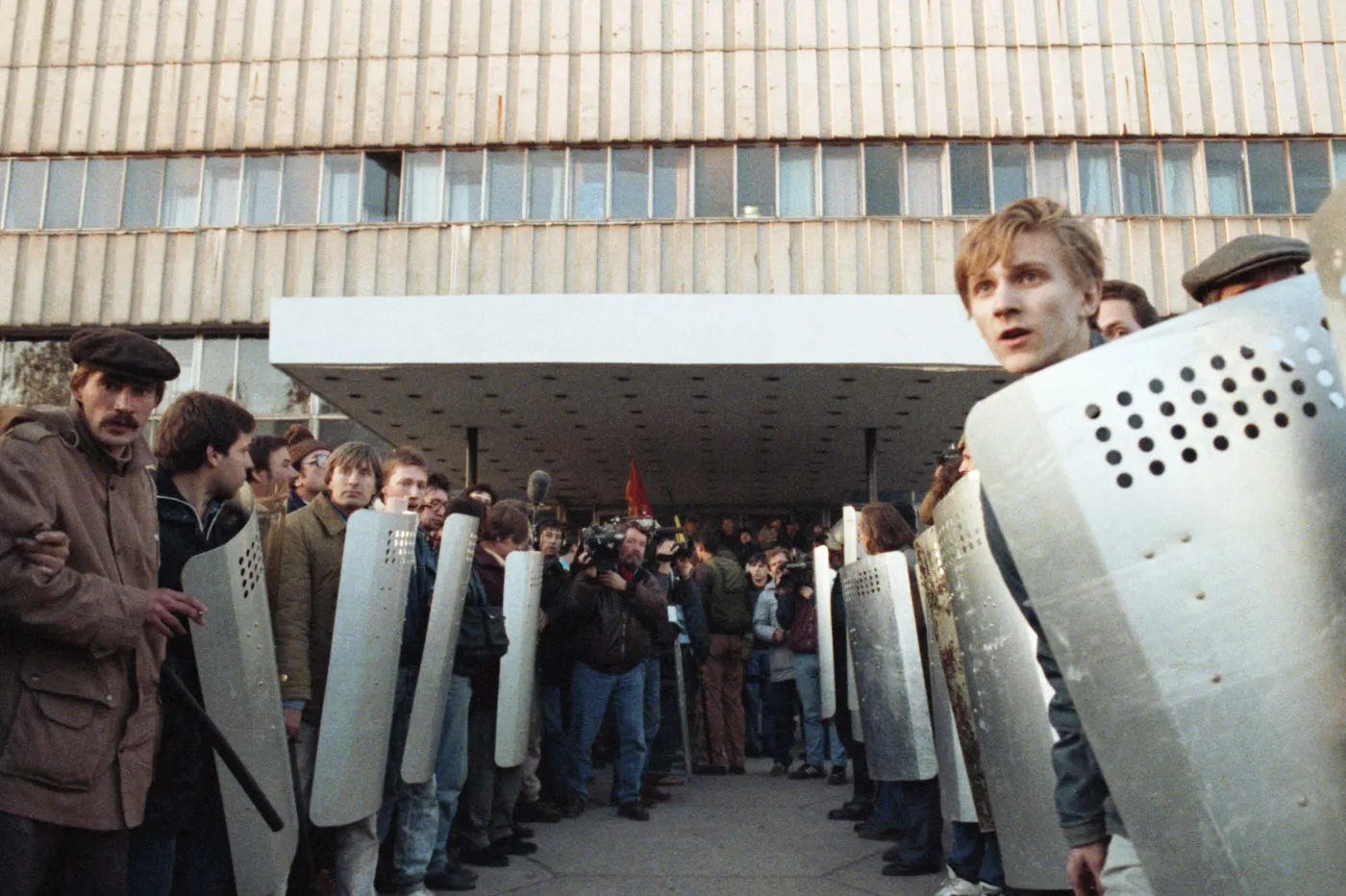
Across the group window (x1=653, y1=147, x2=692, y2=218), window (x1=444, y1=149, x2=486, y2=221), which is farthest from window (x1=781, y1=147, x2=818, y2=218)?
window (x1=444, y1=149, x2=486, y2=221)

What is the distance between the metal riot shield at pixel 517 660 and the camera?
19.5 ft

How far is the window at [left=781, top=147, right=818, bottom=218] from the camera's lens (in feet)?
62.0

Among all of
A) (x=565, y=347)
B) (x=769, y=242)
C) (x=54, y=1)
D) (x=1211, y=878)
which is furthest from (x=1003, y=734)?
(x=54, y=1)

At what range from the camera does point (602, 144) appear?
62.1ft

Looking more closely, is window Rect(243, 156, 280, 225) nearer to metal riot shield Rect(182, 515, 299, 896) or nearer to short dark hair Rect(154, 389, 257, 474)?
short dark hair Rect(154, 389, 257, 474)

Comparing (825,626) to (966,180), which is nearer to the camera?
(825,626)

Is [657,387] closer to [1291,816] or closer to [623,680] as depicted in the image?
[623,680]

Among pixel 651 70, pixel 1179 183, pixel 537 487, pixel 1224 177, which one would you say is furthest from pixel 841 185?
pixel 537 487

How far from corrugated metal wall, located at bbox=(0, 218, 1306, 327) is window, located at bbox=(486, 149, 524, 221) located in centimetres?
33

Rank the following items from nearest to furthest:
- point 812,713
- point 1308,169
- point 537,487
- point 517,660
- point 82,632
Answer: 1. point 82,632
2. point 517,660
3. point 537,487
4. point 812,713
5. point 1308,169

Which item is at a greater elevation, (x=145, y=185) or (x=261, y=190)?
(x=145, y=185)

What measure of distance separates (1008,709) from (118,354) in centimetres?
275

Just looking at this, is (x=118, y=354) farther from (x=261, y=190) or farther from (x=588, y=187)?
(x=261, y=190)

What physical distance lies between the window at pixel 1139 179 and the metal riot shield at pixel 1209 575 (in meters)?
19.3
